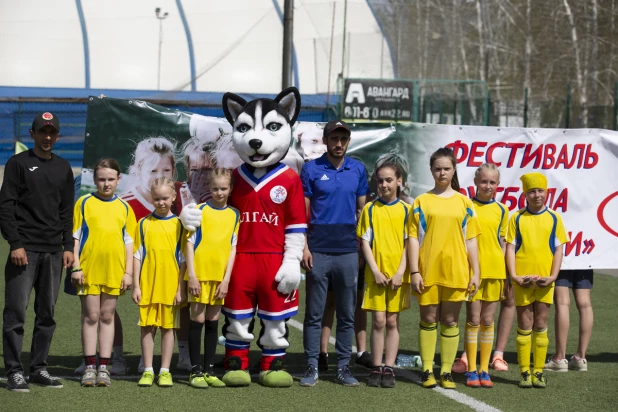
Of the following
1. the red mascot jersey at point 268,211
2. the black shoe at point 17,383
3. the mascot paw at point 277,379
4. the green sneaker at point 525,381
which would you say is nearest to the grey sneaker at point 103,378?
the black shoe at point 17,383

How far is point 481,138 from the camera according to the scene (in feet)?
29.0

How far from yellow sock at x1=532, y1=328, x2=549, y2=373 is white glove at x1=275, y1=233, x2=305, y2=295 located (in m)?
1.91

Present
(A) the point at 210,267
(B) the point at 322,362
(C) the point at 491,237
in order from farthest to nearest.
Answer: (B) the point at 322,362 → (C) the point at 491,237 → (A) the point at 210,267

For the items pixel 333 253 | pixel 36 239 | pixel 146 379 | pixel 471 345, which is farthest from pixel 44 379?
pixel 471 345

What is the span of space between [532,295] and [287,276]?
Answer: 1943 mm

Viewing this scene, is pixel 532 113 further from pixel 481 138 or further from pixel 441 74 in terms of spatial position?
pixel 481 138

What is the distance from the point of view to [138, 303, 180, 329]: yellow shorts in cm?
723

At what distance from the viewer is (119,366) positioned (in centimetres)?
774

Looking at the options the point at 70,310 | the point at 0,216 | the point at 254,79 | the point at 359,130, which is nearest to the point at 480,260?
the point at 359,130

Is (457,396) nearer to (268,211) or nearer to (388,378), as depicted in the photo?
(388,378)

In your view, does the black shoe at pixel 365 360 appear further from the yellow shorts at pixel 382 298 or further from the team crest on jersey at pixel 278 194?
the team crest on jersey at pixel 278 194

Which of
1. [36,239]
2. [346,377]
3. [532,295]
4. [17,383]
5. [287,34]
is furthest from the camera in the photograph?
[287,34]

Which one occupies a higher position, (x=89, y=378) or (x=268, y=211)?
(x=268, y=211)

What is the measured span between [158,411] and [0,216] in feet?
5.79
